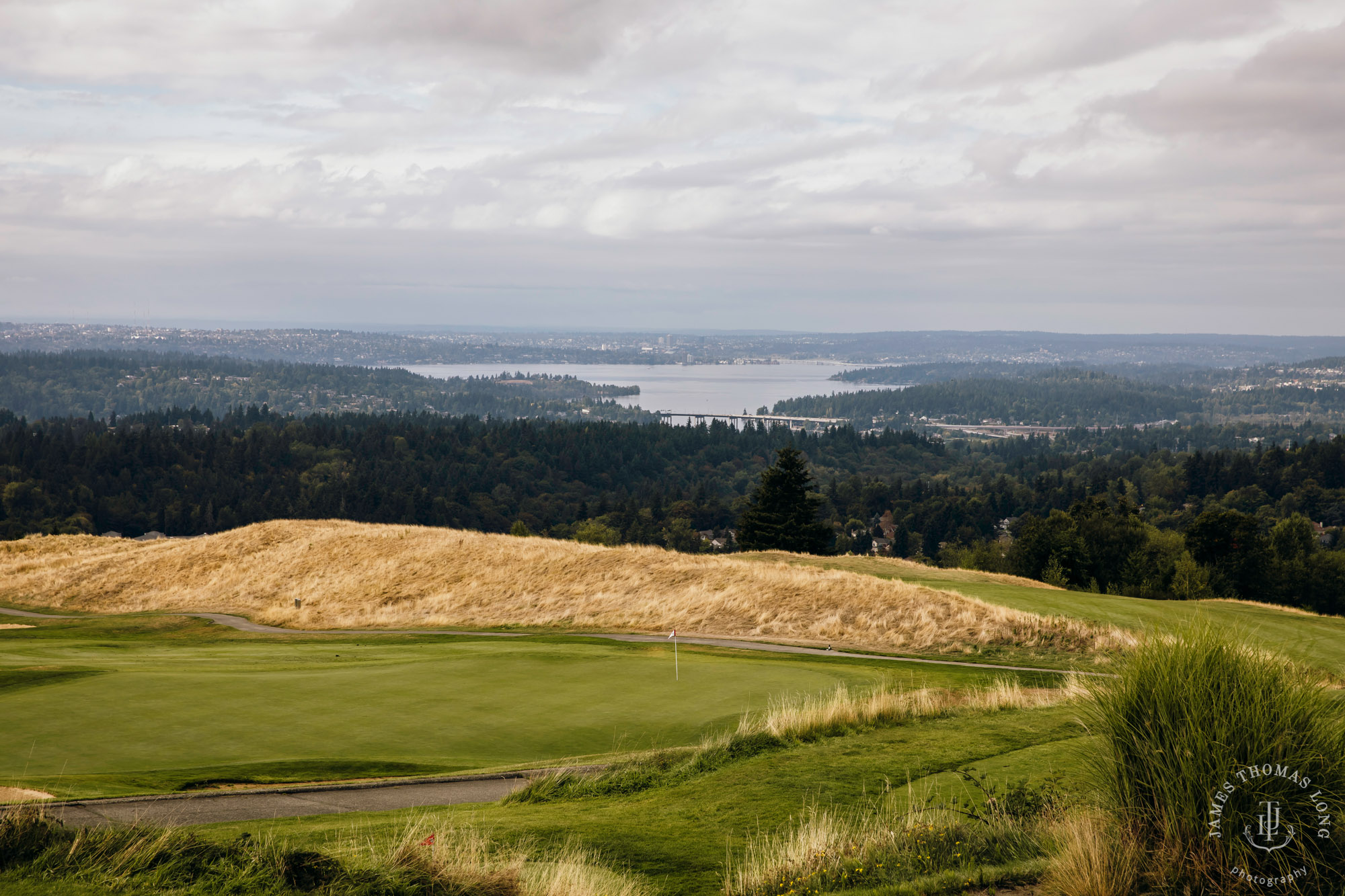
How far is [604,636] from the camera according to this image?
2439 centimetres

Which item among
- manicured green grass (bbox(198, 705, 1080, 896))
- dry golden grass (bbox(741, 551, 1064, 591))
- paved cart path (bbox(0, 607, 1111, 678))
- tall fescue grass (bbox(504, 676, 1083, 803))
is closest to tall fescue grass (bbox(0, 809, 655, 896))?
manicured green grass (bbox(198, 705, 1080, 896))

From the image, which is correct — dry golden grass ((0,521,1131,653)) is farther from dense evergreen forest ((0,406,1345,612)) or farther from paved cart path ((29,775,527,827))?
dense evergreen forest ((0,406,1345,612))

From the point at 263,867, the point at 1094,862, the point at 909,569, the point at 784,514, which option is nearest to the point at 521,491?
the point at 784,514

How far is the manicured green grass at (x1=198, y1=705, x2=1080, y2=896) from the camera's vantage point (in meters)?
7.17

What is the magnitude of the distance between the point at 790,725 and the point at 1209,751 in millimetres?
6408

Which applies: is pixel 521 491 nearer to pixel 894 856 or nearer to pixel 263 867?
pixel 894 856

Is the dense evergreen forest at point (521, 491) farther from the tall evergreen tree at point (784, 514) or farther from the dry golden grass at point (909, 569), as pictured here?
the dry golden grass at point (909, 569)

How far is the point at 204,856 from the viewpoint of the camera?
582 centimetres

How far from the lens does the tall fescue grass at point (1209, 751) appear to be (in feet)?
17.1

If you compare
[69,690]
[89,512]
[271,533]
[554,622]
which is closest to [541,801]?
[69,690]

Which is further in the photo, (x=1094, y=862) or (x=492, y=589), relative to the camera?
(x=492, y=589)

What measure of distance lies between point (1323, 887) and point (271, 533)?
43262 millimetres

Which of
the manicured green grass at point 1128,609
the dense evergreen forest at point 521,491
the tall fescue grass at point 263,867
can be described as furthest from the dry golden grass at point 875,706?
the dense evergreen forest at point 521,491

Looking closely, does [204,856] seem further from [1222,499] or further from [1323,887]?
[1222,499]
